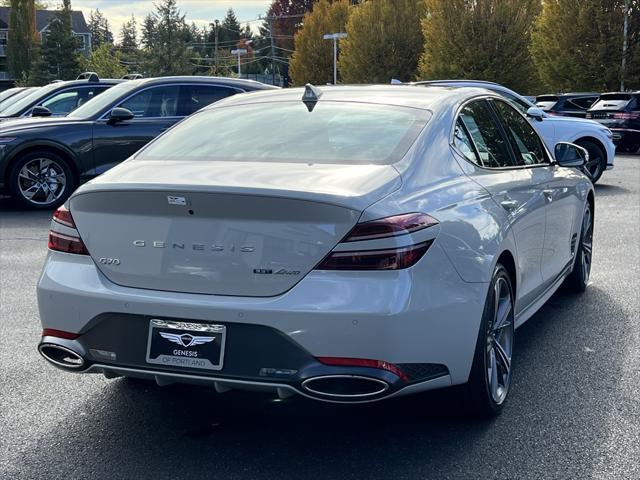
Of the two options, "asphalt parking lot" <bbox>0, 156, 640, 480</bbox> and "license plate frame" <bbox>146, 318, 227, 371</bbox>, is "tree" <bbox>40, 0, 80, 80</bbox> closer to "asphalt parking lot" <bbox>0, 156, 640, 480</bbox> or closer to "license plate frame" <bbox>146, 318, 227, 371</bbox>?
"asphalt parking lot" <bbox>0, 156, 640, 480</bbox>

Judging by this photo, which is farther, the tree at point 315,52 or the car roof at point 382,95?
the tree at point 315,52

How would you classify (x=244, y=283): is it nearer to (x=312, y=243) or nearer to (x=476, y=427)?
(x=312, y=243)

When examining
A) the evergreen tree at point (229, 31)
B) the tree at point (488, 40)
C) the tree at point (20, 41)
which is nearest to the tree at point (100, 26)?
the evergreen tree at point (229, 31)

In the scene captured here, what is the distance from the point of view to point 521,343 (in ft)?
17.6

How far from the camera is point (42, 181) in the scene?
453 inches

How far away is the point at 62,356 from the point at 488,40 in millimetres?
36407

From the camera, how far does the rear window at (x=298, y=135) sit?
156 inches

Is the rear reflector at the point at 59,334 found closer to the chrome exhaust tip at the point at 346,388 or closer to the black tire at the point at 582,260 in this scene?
the chrome exhaust tip at the point at 346,388

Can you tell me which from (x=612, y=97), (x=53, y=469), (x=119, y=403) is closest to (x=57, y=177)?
(x=119, y=403)

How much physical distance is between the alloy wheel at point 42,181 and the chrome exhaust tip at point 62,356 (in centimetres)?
809

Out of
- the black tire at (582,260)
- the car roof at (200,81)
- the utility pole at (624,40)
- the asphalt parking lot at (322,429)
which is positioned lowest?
the asphalt parking lot at (322,429)

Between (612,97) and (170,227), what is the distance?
22.3m

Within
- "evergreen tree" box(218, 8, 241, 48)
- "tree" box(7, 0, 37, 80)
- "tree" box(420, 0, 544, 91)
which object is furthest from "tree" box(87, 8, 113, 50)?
"tree" box(420, 0, 544, 91)

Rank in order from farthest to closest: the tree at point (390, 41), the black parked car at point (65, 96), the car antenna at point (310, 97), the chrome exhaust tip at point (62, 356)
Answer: the tree at point (390, 41) < the black parked car at point (65, 96) < the car antenna at point (310, 97) < the chrome exhaust tip at point (62, 356)
